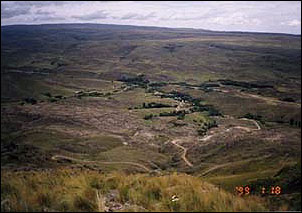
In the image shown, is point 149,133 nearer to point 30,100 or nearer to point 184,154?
point 184,154

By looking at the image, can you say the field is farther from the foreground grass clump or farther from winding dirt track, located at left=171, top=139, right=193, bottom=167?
winding dirt track, located at left=171, top=139, right=193, bottom=167

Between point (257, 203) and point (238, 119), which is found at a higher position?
point (257, 203)

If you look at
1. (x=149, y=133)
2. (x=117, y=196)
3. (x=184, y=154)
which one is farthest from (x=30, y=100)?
(x=117, y=196)

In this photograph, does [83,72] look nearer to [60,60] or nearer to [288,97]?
[60,60]

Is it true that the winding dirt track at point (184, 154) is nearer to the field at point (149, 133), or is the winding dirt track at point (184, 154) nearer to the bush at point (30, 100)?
the field at point (149, 133)

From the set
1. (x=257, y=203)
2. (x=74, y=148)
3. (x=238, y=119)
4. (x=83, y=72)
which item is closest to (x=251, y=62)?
(x=83, y=72)

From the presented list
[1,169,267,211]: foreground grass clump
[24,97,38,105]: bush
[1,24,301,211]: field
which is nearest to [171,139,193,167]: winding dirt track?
[1,24,301,211]: field
